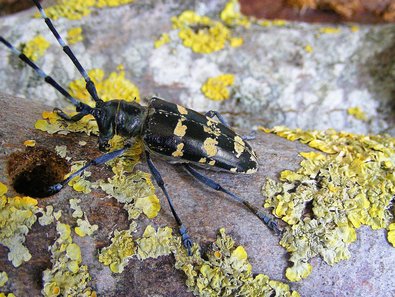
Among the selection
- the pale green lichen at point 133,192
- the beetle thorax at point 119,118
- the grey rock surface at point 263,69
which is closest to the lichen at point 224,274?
the pale green lichen at point 133,192

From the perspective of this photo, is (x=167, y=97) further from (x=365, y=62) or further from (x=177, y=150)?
(x=365, y=62)

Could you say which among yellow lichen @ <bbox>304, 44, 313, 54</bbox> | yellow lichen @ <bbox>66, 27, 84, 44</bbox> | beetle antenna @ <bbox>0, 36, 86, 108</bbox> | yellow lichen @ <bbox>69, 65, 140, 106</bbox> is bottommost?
yellow lichen @ <bbox>69, 65, 140, 106</bbox>

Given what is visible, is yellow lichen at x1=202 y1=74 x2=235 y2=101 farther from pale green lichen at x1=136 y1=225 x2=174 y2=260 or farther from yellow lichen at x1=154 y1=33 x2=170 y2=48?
pale green lichen at x1=136 y1=225 x2=174 y2=260

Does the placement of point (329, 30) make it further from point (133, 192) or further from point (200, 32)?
point (133, 192)

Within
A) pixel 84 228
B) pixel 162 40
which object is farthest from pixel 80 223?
pixel 162 40

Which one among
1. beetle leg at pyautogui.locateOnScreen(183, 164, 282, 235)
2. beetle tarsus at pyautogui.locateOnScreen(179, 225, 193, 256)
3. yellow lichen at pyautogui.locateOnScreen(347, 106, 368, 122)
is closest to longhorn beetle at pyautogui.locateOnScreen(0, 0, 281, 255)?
beetle leg at pyautogui.locateOnScreen(183, 164, 282, 235)

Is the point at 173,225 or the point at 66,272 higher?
the point at 173,225

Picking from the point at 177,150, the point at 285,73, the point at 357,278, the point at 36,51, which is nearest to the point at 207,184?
the point at 177,150
